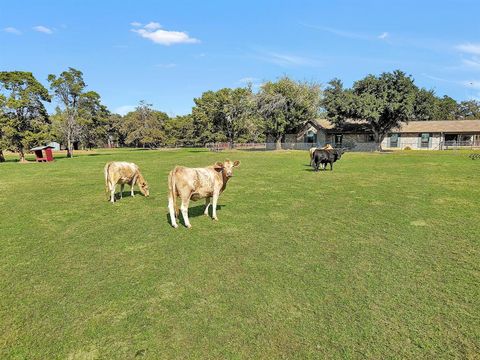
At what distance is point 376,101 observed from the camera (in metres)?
41.7

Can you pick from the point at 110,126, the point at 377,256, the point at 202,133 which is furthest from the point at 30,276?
the point at 110,126

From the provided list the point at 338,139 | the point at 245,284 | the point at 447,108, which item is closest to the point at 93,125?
the point at 338,139

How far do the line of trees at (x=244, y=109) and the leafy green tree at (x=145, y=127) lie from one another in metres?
0.37

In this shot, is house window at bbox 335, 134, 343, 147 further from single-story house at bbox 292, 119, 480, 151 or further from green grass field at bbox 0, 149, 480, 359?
green grass field at bbox 0, 149, 480, 359

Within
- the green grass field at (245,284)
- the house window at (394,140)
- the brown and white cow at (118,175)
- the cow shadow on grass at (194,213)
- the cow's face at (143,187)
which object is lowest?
Answer: the green grass field at (245,284)

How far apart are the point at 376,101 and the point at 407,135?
13549 mm

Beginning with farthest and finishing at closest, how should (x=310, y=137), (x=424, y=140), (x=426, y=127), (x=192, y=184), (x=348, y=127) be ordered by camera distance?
(x=310, y=137) < (x=348, y=127) < (x=426, y=127) < (x=424, y=140) < (x=192, y=184)

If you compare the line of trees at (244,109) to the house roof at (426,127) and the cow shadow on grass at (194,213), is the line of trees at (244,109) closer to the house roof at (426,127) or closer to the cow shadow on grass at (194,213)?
the house roof at (426,127)

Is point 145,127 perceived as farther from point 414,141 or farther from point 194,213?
point 194,213

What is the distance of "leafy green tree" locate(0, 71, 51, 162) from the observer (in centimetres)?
3869

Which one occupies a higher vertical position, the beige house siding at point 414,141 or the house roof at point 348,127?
the house roof at point 348,127

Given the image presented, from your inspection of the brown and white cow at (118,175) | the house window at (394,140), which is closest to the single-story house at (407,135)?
the house window at (394,140)

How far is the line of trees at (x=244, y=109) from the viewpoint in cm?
4028

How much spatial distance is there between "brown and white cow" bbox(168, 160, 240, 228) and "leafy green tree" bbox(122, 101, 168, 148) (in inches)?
2938
